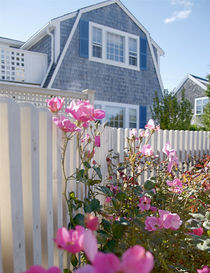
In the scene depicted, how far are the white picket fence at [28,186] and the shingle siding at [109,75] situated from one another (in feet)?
22.3

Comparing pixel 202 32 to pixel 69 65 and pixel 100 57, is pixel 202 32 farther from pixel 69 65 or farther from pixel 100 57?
pixel 69 65

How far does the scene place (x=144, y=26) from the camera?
9.50 meters

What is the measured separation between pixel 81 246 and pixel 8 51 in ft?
26.9

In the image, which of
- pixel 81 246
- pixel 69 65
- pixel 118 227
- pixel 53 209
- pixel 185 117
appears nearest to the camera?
pixel 81 246

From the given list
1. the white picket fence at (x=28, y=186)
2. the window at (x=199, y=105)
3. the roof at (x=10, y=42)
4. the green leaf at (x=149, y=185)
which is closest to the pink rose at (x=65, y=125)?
the white picket fence at (x=28, y=186)

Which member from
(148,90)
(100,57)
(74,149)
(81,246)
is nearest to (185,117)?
(148,90)

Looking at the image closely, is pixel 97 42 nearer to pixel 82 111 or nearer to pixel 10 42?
pixel 10 42

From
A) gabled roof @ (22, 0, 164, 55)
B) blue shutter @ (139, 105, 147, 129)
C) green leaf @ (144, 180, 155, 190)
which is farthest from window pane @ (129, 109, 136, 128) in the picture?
green leaf @ (144, 180, 155, 190)

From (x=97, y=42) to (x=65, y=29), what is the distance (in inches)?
52.4

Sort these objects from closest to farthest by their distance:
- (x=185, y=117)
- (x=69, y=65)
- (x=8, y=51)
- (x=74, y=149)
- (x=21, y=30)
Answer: (x=74, y=149), (x=8, y=51), (x=69, y=65), (x=185, y=117), (x=21, y=30)

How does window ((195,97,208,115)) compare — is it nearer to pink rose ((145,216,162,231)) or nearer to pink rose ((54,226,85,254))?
pink rose ((145,216,162,231))

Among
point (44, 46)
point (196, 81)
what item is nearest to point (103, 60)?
point (44, 46)

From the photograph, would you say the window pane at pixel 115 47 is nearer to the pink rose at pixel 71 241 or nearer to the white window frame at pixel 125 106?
the white window frame at pixel 125 106

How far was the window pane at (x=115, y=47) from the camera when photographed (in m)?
8.73
